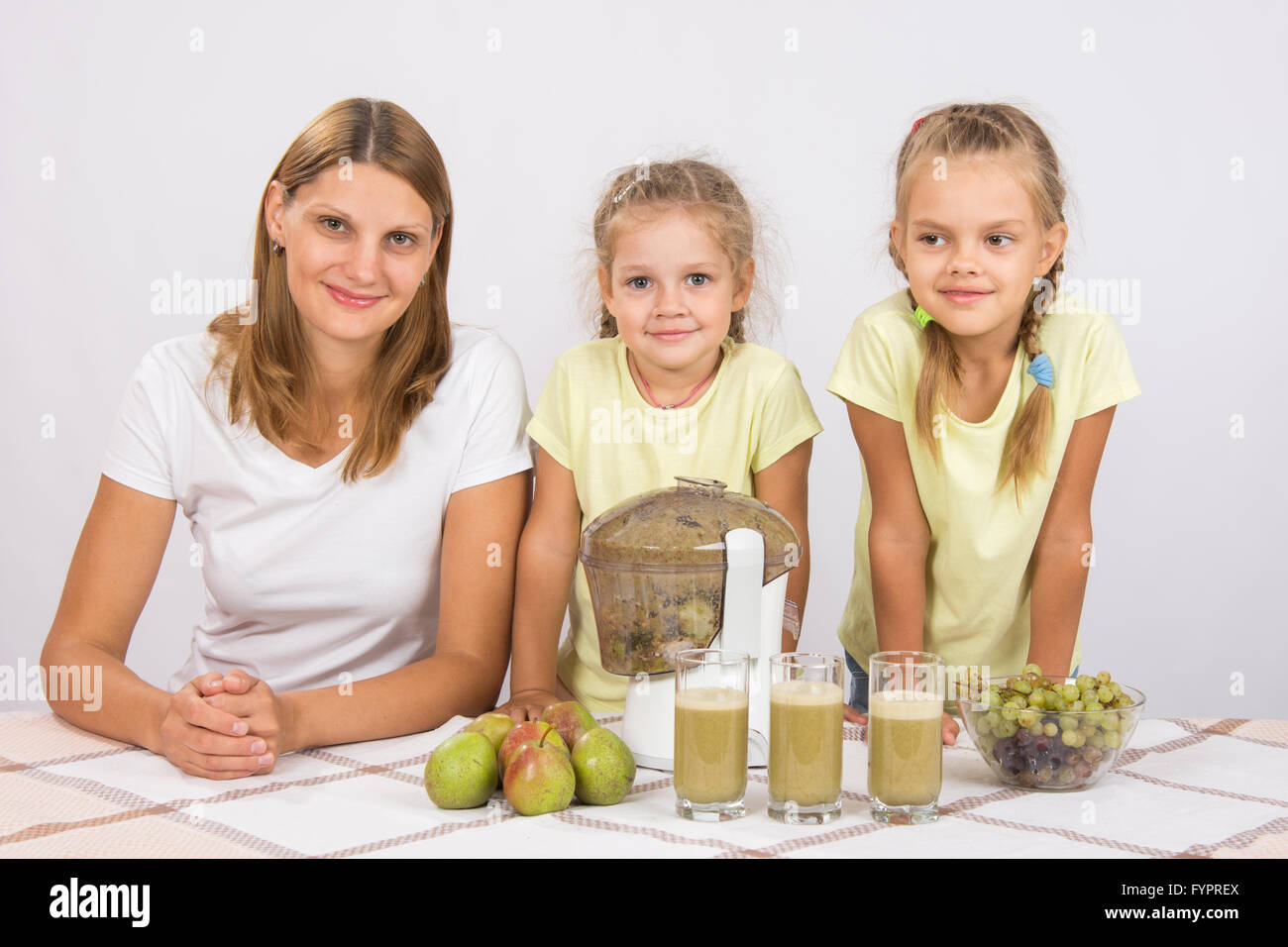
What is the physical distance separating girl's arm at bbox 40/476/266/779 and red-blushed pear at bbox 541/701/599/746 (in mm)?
351

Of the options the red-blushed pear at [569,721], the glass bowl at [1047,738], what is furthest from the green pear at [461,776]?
the glass bowl at [1047,738]

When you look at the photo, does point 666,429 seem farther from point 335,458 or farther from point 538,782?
point 538,782

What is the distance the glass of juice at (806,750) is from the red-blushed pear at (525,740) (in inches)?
9.5

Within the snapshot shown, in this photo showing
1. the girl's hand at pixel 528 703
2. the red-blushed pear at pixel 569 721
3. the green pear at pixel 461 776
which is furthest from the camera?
the girl's hand at pixel 528 703

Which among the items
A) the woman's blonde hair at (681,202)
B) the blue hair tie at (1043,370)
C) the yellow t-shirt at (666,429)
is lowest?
the yellow t-shirt at (666,429)

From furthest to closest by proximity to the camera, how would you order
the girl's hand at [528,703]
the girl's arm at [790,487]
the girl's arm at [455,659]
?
the girl's arm at [790,487] → the girl's hand at [528,703] → the girl's arm at [455,659]

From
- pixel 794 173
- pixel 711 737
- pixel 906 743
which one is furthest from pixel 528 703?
pixel 794 173

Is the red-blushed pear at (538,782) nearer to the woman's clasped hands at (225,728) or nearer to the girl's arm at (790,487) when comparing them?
the woman's clasped hands at (225,728)

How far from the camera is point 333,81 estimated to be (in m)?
3.50

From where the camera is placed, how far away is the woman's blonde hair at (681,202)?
82.4 inches

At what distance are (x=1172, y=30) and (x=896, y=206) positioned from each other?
1.72 m

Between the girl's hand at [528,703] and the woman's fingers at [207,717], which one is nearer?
the woman's fingers at [207,717]
